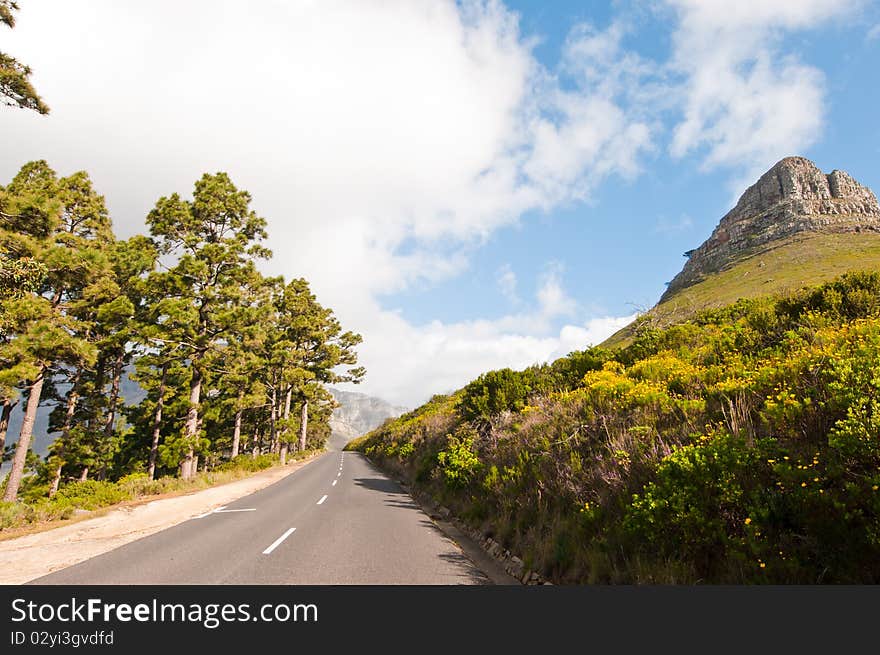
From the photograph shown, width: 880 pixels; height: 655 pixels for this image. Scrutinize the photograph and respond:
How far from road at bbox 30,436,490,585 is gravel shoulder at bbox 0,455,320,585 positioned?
20.3 inches

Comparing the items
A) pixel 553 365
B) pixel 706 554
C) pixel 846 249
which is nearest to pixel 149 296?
pixel 553 365

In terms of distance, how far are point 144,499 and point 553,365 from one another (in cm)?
1657

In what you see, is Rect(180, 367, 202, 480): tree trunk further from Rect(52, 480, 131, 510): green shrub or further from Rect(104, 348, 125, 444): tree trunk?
Rect(104, 348, 125, 444): tree trunk

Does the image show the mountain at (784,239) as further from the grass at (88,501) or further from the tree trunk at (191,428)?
the grass at (88,501)

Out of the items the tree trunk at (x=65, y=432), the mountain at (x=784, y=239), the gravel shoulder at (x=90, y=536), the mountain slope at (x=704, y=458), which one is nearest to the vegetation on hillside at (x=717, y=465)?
the mountain slope at (x=704, y=458)

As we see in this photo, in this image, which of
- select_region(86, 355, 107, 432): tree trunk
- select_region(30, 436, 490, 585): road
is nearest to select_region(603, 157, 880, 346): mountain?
select_region(30, 436, 490, 585): road

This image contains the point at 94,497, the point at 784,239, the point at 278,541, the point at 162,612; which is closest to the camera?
the point at 162,612

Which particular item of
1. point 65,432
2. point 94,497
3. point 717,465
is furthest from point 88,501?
point 717,465

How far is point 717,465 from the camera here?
4406 millimetres

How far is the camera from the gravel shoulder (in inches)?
271

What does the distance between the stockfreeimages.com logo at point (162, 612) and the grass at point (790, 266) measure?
1732 inches

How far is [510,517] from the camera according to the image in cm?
790

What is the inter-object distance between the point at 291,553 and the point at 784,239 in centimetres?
→ 11945

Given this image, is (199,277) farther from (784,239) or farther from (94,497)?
(784,239)
